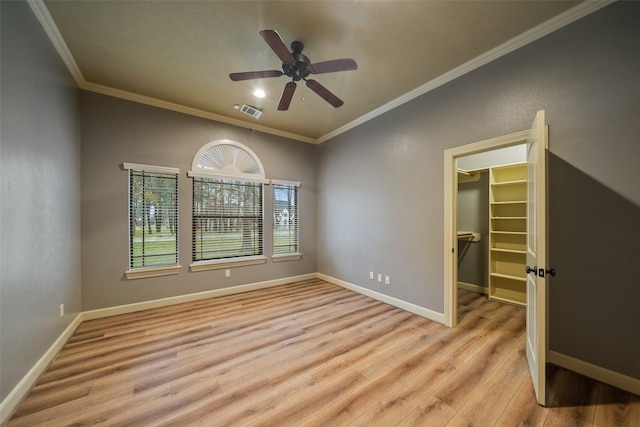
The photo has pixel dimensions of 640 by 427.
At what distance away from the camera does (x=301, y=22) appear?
79.4 inches

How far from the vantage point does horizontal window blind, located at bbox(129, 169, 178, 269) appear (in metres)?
3.22

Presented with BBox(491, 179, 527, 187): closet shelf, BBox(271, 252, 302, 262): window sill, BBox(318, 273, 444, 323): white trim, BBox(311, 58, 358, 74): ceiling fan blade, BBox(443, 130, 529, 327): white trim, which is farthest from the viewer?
BBox(271, 252, 302, 262): window sill

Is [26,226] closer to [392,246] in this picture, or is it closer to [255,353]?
[255,353]

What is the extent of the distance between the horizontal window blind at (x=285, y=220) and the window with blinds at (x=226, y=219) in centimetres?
30

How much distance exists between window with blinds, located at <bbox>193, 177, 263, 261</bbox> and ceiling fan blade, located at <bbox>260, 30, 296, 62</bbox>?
8.25 ft

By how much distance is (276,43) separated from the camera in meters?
1.77

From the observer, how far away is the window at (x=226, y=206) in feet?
12.1

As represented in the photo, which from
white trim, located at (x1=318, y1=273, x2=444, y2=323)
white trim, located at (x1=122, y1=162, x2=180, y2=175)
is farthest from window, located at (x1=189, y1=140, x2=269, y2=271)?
white trim, located at (x1=318, y1=273, x2=444, y2=323)

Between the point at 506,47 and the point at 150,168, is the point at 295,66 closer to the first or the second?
the point at 506,47

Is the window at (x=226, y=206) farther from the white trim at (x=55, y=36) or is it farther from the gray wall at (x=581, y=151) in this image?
the gray wall at (x=581, y=151)

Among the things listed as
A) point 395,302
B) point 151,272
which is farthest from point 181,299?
point 395,302

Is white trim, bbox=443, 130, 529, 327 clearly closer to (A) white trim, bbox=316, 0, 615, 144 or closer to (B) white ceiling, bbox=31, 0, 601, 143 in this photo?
(A) white trim, bbox=316, 0, 615, 144

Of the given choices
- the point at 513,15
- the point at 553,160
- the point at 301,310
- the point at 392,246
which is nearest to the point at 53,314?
the point at 301,310

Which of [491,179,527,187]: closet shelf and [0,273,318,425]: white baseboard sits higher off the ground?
[491,179,527,187]: closet shelf
